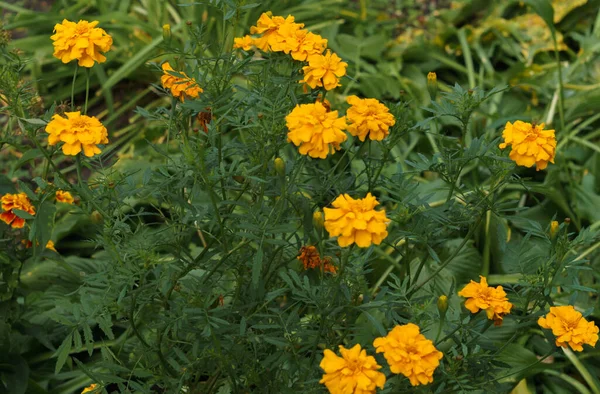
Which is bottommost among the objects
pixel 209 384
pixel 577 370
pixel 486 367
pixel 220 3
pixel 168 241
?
pixel 577 370

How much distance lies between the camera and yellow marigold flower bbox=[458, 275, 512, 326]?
122 cm

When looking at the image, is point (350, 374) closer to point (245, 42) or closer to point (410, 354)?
point (410, 354)

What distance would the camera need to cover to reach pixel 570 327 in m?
1.22

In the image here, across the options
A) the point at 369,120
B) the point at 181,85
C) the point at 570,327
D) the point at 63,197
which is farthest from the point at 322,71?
the point at 63,197

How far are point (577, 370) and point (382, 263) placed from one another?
560 millimetres

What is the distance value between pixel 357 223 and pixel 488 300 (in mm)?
341

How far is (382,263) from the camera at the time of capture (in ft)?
6.83

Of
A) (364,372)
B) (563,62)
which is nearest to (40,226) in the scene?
(364,372)

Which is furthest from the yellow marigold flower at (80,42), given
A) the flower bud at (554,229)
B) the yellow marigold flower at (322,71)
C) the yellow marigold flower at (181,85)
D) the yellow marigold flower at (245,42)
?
the flower bud at (554,229)

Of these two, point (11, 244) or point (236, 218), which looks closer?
point (236, 218)

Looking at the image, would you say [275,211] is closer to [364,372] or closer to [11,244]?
[364,372]

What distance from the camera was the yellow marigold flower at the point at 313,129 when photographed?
1.09 m

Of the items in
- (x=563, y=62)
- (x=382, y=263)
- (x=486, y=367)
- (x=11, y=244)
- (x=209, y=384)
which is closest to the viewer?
(x=486, y=367)

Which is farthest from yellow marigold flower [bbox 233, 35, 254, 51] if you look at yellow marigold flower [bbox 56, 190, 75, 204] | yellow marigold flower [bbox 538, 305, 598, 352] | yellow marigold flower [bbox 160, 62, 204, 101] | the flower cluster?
yellow marigold flower [bbox 538, 305, 598, 352]
